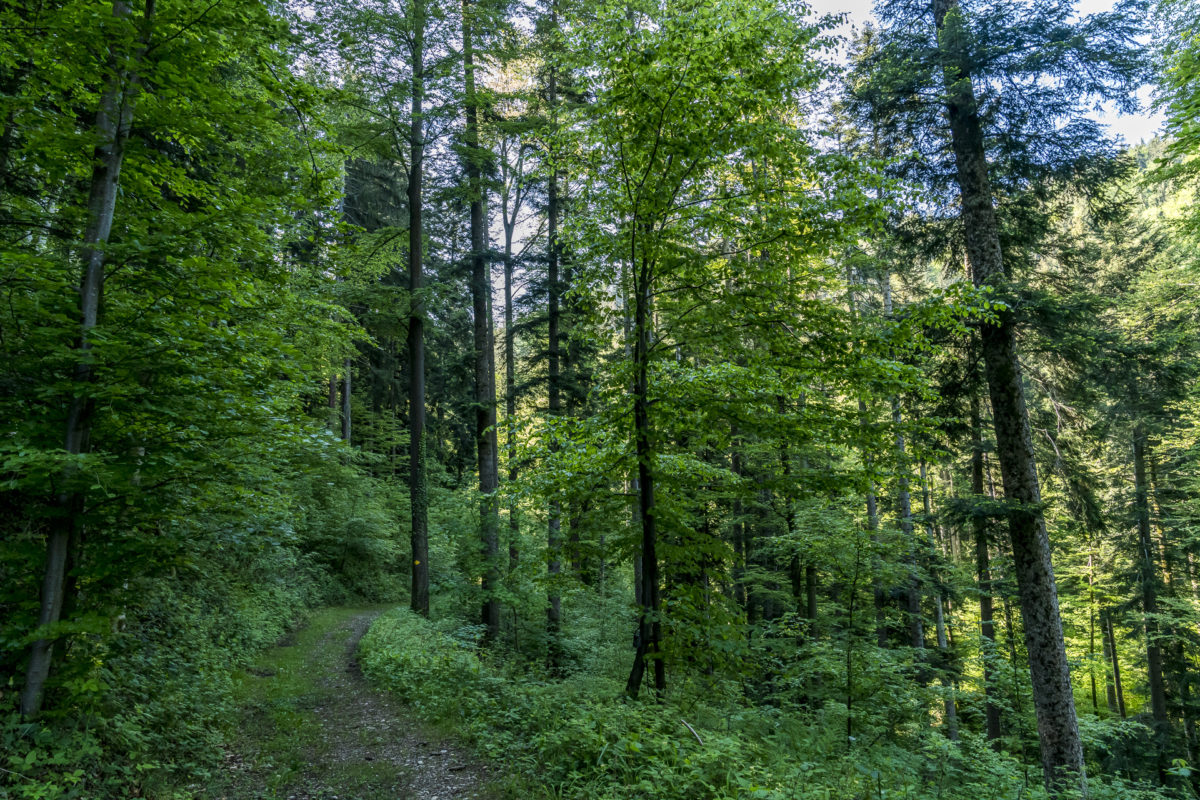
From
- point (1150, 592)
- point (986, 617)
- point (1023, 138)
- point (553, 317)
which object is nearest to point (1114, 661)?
point (1150, 592)

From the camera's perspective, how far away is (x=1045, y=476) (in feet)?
42.4

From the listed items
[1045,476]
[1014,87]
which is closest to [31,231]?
[1014,87]

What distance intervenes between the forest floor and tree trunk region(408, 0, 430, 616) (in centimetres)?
371

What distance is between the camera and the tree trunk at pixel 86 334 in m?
3.92

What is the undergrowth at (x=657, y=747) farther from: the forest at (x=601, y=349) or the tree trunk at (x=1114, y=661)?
the tree trunk at (x=1114, y=661)

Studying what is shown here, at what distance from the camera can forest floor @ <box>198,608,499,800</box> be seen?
4758 millimetres

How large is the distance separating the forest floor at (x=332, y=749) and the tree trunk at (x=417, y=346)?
3.71 m

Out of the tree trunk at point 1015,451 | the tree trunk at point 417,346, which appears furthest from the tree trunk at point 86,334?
the tree trunk at point 1015,451

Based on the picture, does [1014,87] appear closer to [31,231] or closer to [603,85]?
[603,85]

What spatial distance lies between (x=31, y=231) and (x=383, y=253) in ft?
29.2

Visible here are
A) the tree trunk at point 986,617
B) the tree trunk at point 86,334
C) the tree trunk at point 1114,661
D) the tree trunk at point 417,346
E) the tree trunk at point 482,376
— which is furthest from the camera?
the tree trunk at point 1114,661

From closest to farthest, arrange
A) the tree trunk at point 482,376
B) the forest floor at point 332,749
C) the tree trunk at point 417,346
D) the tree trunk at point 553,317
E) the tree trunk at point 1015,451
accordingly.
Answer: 1. the forest floor at point 332,749
2. the tree trunk at point 1015,451
3. the tree trunk at point 482,376
4. the tree trunk at point 417,346
5. the tree trunk at point 553,317

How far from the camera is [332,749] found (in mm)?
5773

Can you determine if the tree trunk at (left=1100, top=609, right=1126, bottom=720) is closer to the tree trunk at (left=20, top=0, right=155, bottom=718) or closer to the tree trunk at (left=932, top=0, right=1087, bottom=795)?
the tree trunk at (left=932, top=0, right=1087, bottom=795)
